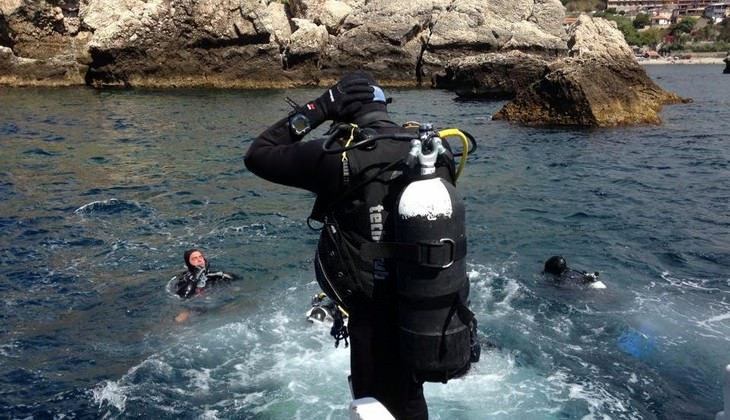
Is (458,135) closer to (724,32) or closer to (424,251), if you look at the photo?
(424,251)

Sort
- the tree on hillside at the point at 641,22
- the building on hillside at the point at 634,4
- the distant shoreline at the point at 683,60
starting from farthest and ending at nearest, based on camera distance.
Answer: the building on hillside at the point at 634,4 → the tree on hillside at the point at 641,22 → the distant shoreline at the point at 683,60

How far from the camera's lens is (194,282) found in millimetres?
7949

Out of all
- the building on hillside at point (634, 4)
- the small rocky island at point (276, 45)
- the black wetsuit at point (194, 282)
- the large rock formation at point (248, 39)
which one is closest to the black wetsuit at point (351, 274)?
the black wetsuit at point (194, 282)

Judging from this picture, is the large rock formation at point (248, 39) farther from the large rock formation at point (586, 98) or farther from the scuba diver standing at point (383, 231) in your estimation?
the scuba diver standing at point (383, 231)

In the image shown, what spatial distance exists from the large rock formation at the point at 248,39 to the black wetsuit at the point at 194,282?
96.3 ft

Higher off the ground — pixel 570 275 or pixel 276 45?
pixel 276 45

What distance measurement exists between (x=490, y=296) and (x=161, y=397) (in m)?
4.04

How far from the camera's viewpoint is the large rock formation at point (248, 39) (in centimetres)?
3506

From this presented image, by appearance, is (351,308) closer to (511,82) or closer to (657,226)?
(657,226)

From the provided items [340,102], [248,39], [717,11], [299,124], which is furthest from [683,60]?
[299,124]

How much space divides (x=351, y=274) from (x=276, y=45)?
3607cm

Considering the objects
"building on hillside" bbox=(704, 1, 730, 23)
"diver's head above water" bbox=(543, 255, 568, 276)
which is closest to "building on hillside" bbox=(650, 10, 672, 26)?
"building on hillside" bbox=(704, 1, 730, 23)

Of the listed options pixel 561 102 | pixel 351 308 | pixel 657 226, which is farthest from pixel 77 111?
pixel 351 308

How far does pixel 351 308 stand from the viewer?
3.20 meters
